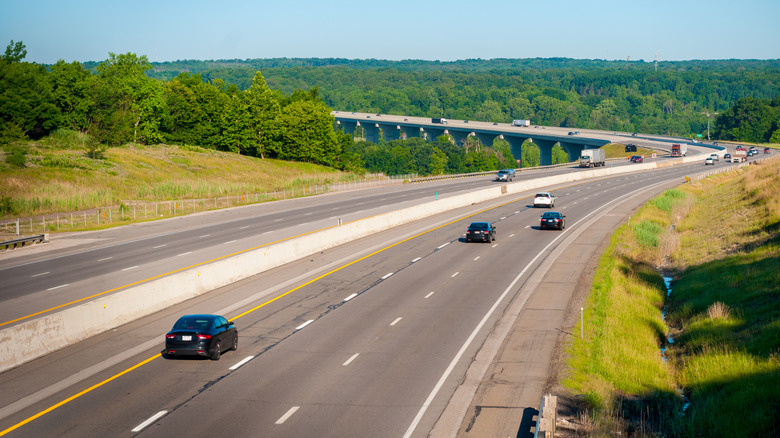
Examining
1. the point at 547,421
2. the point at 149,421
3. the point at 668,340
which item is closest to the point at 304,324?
the point at 149,421

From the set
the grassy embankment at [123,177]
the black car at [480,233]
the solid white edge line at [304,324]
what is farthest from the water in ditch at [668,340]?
the grassy embankment at [123,177]

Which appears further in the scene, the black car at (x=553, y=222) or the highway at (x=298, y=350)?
the black car at (x=553, y=222)

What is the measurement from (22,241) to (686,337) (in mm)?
40803

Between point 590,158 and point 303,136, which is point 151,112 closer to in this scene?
point 303,136

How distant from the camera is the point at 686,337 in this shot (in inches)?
1061

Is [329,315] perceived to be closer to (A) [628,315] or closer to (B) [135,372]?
(B) [135,372]

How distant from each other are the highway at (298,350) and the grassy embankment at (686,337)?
254 cm

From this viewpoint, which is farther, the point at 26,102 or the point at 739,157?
the point at 739,157

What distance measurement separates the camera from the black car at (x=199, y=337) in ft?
69.9

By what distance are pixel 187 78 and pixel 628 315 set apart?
12398 centimetres

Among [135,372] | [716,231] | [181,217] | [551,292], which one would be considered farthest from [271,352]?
[181,217]

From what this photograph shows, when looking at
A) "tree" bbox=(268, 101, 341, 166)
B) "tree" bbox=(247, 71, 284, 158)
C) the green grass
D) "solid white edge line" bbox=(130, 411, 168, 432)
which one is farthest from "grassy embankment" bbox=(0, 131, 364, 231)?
"solid white edge line" bbox=(130, 411, 168, 432)

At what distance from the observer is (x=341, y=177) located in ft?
369

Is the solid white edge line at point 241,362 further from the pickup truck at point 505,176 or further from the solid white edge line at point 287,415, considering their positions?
the pickup truck at point 505,176
